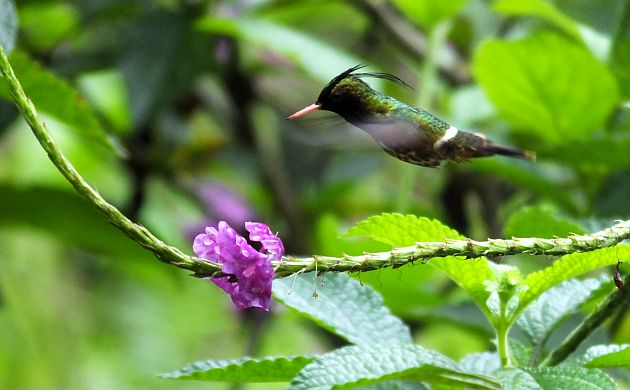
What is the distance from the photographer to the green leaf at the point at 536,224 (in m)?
1.05

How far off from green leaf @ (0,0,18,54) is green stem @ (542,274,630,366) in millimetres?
629

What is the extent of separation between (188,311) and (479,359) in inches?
97.3

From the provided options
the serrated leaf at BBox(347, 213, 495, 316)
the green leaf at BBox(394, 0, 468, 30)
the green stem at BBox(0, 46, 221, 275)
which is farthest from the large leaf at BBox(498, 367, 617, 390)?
Result: the green leaf at BBox(394, 0, 468, 30)

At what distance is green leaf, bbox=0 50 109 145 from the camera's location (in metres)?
1.07

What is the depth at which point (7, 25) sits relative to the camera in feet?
3.33

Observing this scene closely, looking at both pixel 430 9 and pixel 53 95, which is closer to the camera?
pixel 53 95

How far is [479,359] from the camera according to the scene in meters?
0.95

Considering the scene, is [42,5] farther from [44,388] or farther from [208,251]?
[208,251]

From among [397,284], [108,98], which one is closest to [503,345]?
[397,284]

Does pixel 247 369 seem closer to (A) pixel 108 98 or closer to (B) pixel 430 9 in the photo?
(B) pixel 430 9

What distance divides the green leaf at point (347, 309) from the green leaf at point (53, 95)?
0.92ft

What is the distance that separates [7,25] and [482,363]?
0.61m

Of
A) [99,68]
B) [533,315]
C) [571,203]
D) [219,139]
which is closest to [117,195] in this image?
[219,139]

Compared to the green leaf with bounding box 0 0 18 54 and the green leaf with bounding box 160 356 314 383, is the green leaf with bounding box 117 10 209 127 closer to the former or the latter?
the green leaf with bounding box 0 0 18 54
